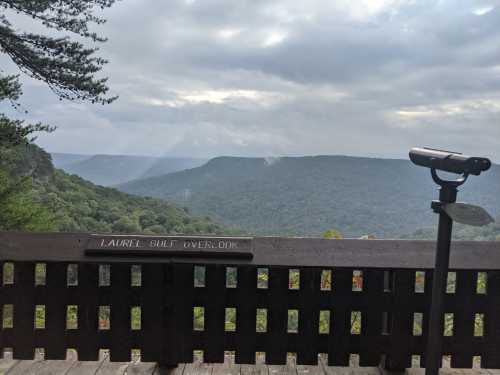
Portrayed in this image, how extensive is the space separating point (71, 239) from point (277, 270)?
4.86 feet

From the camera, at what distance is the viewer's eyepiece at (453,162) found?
229 cm

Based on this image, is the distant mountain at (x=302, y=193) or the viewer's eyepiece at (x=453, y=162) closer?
the viewer's eyepiece at (x=453, y=162)

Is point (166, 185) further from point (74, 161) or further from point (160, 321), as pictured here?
point (160, 321)

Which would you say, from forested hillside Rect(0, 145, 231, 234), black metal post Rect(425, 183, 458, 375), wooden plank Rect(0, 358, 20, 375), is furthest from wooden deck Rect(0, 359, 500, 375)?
forested hillside Rect(0, 145, 231, 234)

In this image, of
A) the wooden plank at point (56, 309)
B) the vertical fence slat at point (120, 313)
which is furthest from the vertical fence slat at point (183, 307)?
the wooden plank at point (56, 309)

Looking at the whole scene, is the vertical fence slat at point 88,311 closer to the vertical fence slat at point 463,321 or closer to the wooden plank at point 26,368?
the wooden plank at point 26,368

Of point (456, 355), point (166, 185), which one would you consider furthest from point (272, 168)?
point (456, 355)

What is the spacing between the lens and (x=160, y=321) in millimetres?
3387

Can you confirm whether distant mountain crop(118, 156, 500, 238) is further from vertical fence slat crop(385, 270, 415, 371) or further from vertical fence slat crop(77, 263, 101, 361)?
vertical fence slat crop(77, 263, 101, 361)

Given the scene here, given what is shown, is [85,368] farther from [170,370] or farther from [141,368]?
[170,370]

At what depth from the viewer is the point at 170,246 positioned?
11.1ft

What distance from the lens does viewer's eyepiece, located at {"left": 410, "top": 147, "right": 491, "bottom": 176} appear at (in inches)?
90.0

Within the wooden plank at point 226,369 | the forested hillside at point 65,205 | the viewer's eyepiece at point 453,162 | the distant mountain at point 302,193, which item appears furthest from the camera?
the distant mountain at point 302,193

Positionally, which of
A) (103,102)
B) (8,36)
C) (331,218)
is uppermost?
(8,36)
